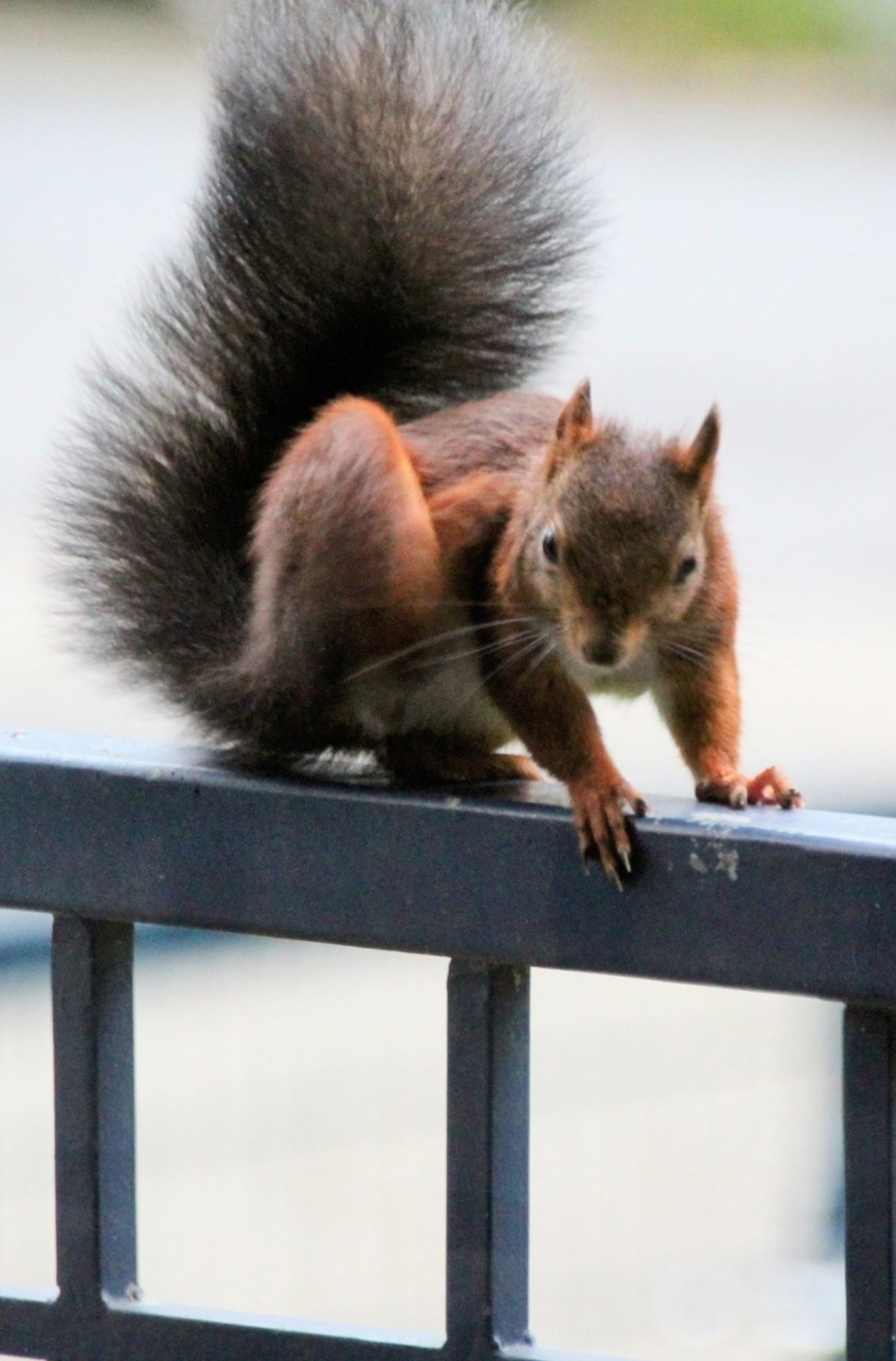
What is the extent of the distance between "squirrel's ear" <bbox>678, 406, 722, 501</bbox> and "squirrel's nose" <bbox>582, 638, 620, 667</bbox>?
0.11 m

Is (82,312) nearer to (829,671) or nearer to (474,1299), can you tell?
(829,671)

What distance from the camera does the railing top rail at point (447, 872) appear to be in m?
0.77

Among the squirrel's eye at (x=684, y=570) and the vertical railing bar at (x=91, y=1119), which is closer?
the vertical railing bar at (x=91, y=1119)

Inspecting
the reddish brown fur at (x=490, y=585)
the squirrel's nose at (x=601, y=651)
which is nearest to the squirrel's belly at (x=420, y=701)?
the reddish brown fur at (x=490, y=585)

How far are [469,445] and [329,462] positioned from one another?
0.12 m

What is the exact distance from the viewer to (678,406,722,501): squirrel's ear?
1240mm

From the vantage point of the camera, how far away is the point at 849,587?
4.67 meters

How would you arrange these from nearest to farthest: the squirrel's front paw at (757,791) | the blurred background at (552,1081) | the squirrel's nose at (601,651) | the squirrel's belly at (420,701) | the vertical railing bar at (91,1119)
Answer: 1. the vertical railing bar at (91,1119)
2. the squirrel's front paw at (757,791)
3. the squirrel's nose at (601,651)
4. the squirrel's belly at (420,701)
5. the blurred background at (552,1081)

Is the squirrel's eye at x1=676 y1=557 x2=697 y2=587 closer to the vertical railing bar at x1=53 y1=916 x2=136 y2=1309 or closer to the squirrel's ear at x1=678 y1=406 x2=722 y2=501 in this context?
the squirrel's ear at x1=678 y1=406 x2=722 y2=501

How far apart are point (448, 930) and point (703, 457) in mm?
500

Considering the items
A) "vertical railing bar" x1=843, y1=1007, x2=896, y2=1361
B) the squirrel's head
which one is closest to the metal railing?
"vertical railing bar" x1=843, y1=1007, x2=896, y2=1361

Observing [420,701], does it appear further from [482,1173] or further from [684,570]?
[482,1173]

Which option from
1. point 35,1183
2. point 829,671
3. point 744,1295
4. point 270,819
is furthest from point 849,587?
point 270,819

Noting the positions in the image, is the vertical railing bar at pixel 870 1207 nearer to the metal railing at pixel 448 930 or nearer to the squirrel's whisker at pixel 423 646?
the metal railing at pixel 448 930
